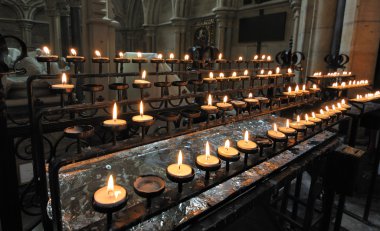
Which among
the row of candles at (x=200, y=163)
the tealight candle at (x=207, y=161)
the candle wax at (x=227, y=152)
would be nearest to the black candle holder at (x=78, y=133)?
the row of candles at (x=200, y=163)

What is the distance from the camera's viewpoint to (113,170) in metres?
2.04

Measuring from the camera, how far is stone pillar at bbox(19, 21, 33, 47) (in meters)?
16.8

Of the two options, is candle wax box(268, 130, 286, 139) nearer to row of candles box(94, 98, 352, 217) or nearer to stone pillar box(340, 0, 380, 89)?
row of candles box(94, 98, 352, 217)

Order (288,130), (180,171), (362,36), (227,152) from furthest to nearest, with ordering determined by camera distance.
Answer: (362,36), (288,130), (227,152), (180,171)

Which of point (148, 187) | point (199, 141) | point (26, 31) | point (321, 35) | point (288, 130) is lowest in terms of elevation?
point (199, 141)

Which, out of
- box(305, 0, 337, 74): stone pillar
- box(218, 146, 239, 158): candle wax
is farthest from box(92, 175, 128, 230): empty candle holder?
box(305, 0, 337, 74): stone pillar

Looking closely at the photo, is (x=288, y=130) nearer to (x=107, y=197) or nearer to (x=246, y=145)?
(x=246, y=145)

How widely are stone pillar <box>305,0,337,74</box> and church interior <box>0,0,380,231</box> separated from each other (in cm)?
3

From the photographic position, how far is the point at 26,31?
17016 millimetres

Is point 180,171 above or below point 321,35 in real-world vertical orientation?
below

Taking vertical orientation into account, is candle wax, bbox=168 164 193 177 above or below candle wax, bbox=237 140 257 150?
below

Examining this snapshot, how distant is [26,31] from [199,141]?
63.5ft

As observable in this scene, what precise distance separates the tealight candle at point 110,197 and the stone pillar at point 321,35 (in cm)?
657

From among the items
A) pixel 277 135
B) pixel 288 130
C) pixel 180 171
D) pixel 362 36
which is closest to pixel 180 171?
pixel 180 171
